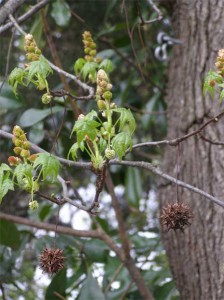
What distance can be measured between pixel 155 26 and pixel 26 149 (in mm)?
1466

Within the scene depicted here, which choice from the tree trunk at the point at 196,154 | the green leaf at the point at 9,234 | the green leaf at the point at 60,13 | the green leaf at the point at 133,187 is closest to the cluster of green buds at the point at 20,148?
the tree trunk at the point at 196,154

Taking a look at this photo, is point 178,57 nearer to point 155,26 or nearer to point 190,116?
point 190,116

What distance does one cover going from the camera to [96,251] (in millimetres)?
2066

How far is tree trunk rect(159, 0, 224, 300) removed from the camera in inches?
63.0

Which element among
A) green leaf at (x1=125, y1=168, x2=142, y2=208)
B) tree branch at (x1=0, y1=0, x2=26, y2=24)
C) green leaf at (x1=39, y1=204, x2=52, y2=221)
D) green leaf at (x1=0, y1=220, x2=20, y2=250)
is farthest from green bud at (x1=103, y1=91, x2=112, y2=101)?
green leaf at (x1=125, y1=168, x2=142, y2=208)

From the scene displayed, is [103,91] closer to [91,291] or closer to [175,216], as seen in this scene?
[175,216]

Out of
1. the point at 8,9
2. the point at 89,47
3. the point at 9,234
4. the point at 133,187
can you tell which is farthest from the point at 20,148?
the point at 133,187

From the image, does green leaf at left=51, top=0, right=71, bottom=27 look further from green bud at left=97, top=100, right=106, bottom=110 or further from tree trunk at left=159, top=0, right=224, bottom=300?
green bud at left=97, top=100, right=106, bottom=110

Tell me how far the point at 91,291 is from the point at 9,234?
309 millimetres

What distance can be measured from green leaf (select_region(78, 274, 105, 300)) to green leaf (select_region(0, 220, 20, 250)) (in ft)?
0.83

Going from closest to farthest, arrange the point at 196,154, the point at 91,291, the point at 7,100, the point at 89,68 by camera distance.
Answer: the point at 89,68, the point at 196,154, the point at 91,291, the point at 7,100

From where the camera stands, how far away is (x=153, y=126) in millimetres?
2701

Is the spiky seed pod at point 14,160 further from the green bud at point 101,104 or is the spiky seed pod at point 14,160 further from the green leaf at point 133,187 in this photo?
the green leaf at point 133,187

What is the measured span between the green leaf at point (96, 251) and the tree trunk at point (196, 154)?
0.31 meters
